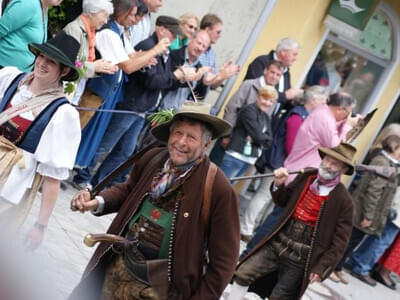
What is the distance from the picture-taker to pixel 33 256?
1033 millimetres

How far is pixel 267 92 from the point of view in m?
7.75

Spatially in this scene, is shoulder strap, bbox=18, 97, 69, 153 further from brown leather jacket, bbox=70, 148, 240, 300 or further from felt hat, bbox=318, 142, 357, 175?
felt hat, bbox=318, 142, 357, 175

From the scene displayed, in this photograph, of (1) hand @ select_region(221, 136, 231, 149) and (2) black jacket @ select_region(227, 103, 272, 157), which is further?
(1) hand @ select_region(221, 136, 231, 149)

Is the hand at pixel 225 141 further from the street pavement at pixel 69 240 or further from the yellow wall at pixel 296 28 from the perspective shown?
the street pavement at pixel 69 240

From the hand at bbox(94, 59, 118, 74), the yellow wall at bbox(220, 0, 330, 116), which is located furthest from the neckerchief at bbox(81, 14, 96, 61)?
the yellow wall at bbox(220, 0, 330, 116)

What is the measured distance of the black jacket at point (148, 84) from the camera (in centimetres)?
671

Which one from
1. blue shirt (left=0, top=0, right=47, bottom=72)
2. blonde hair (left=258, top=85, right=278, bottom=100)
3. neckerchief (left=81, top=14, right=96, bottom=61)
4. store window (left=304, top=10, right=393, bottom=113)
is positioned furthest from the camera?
store window (left=304, top=10, right=393, bottom=113)

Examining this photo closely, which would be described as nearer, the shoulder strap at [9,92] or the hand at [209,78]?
the shoulder strap at [9,92]

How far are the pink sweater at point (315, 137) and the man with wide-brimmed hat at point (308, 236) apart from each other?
6.60ft

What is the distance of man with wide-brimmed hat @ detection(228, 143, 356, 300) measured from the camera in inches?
210

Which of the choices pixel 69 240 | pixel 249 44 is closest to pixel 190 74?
pixel 69 240

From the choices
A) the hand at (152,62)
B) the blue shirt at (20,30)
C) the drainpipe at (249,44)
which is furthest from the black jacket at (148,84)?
the drainpipe at (249,44)

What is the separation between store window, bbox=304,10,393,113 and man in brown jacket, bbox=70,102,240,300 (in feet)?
28.4

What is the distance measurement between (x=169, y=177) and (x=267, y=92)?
467 centimetres
